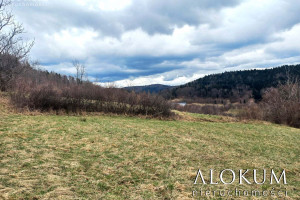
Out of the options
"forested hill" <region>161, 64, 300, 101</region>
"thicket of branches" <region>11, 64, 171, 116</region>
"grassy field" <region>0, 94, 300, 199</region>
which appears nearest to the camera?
"grassy field" <region>0, 94, 300, 199</region>

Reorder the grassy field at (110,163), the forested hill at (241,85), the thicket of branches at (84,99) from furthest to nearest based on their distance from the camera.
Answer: the forested hill at (241,85) → the thicket of branches at (84,99) → the grassy field at (110,163)

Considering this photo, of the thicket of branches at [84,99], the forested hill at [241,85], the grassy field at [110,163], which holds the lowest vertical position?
A: the grassy field at [110,163]

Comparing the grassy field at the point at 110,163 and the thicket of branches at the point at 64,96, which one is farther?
the thicket of branches at the point at 64,96

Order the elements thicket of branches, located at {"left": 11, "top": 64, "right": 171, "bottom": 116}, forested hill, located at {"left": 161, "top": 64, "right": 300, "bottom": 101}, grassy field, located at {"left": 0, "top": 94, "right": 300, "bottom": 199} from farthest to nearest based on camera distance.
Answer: forested hill, located at {"left": 161, "top": 64, "right": 300, "bottom": 101} < thicket of branches, located at {"left": 11, "top": 64, "right": 171, "bottom": 116} < grassy field, located at {"left": 0, "top": 94, "right": 300, "bottom": 199}

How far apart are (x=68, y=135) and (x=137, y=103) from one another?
37.6 feet

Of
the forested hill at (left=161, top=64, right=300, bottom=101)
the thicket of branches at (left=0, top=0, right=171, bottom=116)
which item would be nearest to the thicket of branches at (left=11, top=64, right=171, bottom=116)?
the thicket of branches at (left=0, top=0, right=171, bottom=116)

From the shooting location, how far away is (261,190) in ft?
14.4

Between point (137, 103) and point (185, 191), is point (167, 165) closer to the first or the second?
point (185, 191)

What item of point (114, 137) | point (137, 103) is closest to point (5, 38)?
point (137, 103)

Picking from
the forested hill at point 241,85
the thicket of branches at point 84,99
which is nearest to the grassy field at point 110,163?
the thicket of branches at point 84,99

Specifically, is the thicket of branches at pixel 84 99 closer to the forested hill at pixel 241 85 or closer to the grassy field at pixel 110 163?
the grassy field at pixel 110 163

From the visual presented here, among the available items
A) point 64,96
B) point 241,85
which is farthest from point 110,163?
point 241,85

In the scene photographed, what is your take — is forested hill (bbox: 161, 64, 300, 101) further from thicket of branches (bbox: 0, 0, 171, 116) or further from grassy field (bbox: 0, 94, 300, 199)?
grassy field (bbox: 0, 94, 300, 199)

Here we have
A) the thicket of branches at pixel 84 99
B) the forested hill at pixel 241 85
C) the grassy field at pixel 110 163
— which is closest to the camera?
the grassy field at pixel 110 163
